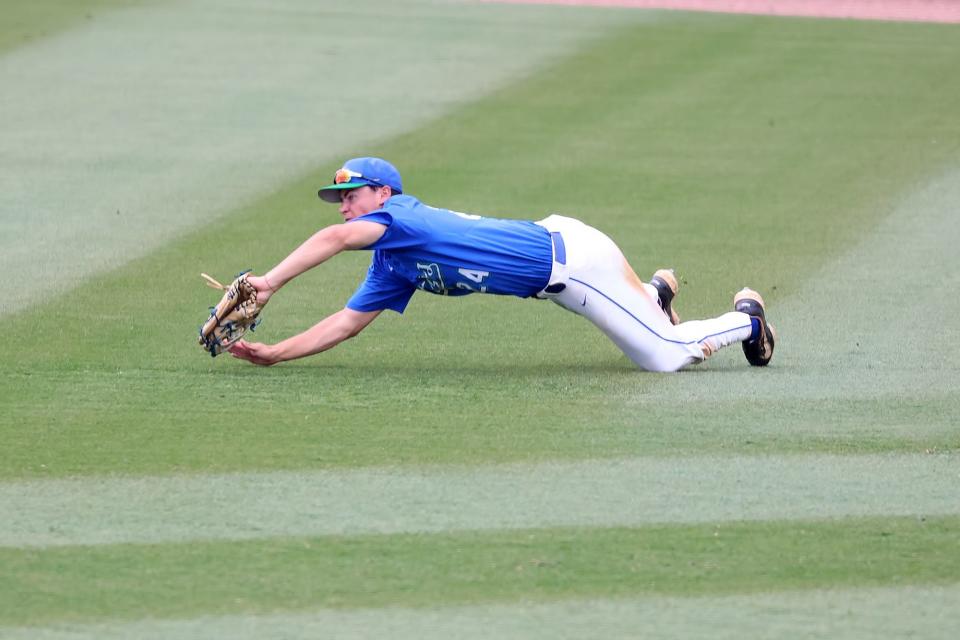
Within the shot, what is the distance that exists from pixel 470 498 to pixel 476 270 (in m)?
2.03

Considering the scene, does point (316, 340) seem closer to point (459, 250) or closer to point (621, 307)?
point (459, 250)

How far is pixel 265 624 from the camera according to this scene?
4957 mm

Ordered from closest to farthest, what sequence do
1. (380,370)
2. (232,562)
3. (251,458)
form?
1. (232,562)
2. (251,458)
3. (380,370)

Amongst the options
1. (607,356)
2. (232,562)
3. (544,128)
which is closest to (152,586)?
(232,562)

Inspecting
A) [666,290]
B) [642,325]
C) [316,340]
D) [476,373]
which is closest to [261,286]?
[316,340]

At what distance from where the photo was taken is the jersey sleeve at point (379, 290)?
8.18 meters

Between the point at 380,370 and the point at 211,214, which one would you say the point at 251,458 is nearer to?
the point at 380,370

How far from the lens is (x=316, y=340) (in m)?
8.21

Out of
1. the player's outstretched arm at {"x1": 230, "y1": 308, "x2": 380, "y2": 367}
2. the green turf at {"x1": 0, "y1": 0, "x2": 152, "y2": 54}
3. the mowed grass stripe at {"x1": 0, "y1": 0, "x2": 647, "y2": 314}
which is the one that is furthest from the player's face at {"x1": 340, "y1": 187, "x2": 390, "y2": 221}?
the green turf at {"x1": 0, "y1": 0, "x2": 152, "y2": 54}

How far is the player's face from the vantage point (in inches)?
313

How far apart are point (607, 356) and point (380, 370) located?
4.05 feet

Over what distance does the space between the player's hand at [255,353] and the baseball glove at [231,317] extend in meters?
0.07

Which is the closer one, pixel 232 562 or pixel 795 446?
pixel 232 562

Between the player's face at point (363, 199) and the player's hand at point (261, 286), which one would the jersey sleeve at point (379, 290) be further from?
the player's hand at point (261, 286)
